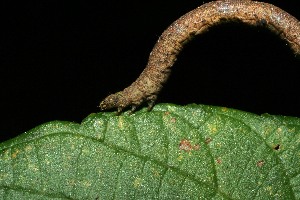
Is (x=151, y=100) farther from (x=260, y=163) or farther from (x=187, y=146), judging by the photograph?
(x=260, y=163)

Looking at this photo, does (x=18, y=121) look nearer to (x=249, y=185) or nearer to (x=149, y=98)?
(x=149, y=98)

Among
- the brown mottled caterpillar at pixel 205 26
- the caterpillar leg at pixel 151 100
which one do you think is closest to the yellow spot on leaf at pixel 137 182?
the caterpillar leg at pixel 151 100

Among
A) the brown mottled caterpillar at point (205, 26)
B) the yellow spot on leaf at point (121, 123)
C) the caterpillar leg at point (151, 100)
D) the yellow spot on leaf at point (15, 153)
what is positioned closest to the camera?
the yellow spot on leaf at point (15, 153)

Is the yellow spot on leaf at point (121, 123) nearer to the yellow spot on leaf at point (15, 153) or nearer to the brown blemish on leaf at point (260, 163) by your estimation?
the yellow spot on leaf at point (15, 153)

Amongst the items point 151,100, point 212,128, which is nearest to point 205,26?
point 151,100

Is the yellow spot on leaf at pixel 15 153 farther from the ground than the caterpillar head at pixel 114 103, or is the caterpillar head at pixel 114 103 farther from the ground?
the caterpillar head at pixel 114 103

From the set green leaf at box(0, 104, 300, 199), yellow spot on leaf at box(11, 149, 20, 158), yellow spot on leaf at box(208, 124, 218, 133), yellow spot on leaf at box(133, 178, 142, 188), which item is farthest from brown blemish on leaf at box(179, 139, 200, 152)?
yellow spot on leaf at box(11, 149, 20, 158)

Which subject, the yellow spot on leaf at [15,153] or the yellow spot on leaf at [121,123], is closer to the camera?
the yellow spot on leaf at [15,153]

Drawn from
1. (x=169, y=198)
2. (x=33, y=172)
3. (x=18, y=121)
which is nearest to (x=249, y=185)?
(x=169, y=198)

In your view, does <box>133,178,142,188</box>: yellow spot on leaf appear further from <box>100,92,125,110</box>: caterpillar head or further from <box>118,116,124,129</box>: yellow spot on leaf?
<box>100,92,125,110</box>: caterpillar head
